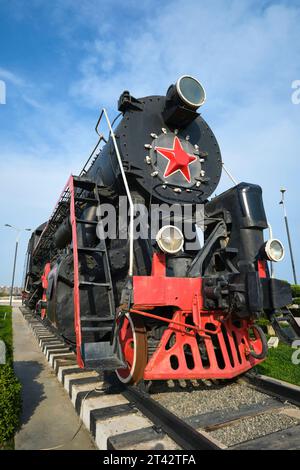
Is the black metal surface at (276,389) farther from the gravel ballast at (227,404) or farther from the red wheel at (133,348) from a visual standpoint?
the red wheel at (133,348)

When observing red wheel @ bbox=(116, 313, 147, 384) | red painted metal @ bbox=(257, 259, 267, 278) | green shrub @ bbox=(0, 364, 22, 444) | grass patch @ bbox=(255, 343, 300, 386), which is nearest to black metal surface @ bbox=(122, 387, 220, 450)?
red wheel @ bbox=(116, 313, 147, 384)

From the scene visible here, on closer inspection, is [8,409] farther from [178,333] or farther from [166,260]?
[166,260]

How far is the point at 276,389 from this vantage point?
376 centimetres

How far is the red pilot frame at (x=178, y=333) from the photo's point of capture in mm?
3354

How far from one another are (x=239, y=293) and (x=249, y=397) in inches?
54.8

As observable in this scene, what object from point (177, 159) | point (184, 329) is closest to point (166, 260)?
A: point (184, 329)

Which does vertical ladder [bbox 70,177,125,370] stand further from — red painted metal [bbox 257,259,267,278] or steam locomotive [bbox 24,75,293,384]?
red painted metal [bbox 257,259,267,278]

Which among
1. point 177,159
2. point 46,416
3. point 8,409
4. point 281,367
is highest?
point 177,159

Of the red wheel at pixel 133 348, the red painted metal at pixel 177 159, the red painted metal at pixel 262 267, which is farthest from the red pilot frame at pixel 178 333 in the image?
the red painted metal at pixel 177 159

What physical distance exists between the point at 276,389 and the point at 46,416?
2646 millimetres

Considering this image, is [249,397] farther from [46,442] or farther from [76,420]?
[46,442]

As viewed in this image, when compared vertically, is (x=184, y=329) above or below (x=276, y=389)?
above

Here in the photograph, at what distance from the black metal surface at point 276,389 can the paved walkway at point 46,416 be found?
2.16 m
